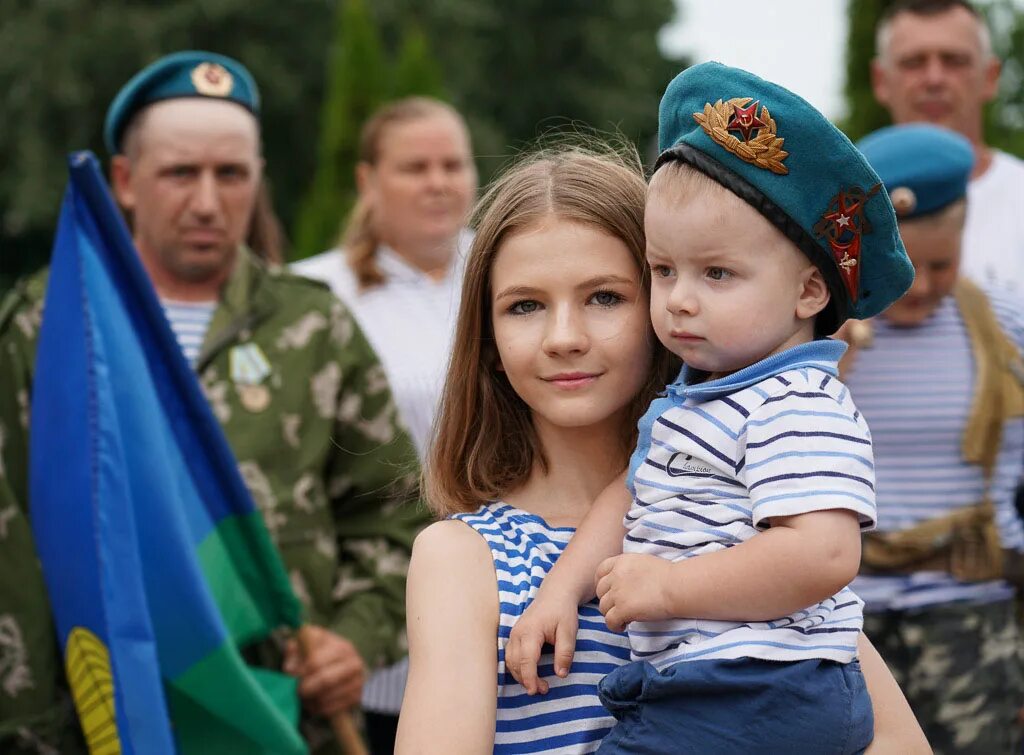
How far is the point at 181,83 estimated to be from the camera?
458 centimetres

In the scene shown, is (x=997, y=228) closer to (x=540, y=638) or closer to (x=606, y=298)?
(x=606, y=298)

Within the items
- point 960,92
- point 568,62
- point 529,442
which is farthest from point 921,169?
point 568,62

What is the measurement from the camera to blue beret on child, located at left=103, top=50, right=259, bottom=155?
15.0 feet

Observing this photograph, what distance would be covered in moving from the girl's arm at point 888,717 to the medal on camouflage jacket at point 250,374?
2.20 meters

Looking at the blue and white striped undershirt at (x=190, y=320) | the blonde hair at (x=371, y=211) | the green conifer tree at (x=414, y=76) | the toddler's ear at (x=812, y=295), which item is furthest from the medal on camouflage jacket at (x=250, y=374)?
the green conifer tree at (x=414, y=76)

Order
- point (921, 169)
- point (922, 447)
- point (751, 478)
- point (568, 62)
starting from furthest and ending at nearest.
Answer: point (568, 62), point (922, 447), point (921, 169), point (751, 478)

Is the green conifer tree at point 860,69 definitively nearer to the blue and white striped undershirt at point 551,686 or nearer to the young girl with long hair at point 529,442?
the young girl with long hair at point 529,442

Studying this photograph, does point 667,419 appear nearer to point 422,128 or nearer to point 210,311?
point 210,311

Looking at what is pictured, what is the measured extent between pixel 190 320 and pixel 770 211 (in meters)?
2.63

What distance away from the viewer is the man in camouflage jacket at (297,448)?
12.7ft

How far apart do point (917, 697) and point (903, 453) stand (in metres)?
0.66

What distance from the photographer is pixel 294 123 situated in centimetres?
2478

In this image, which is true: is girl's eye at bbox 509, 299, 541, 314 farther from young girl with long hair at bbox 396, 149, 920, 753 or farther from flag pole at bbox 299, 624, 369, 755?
flag pole at bbox 299, 624, 369, 755

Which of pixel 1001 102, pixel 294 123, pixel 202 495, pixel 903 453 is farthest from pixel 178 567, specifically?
pixel 1001 102
